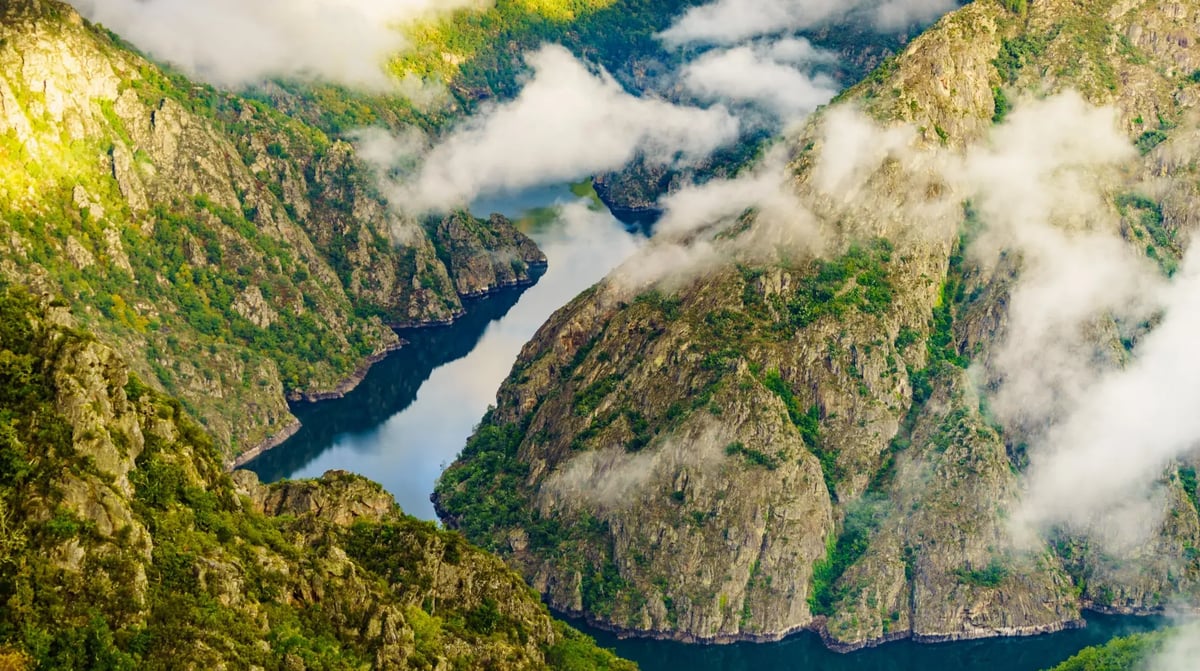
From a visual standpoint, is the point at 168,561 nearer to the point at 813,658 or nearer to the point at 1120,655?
the point at 813,658

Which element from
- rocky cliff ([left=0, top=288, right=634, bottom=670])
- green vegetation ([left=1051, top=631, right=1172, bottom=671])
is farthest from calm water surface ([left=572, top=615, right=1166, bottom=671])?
rocky cliff ([left=0, top=288, right=634, bottom=670])

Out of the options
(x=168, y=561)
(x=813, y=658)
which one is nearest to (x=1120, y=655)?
(x=813, y=658)

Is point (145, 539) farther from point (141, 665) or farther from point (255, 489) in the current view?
point (255, 489)

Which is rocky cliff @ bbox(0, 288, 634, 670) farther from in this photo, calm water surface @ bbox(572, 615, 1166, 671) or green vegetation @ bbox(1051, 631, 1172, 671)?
green vegetation @ bbox(1051, 631, 1172, 671)

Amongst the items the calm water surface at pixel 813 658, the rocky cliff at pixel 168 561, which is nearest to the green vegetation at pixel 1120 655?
the calm water surface at pixel 813 658

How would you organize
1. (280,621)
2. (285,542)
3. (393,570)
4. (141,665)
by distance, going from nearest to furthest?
1. (141,665)
2. (280,621)
3. (285,542)
4. (393,570)

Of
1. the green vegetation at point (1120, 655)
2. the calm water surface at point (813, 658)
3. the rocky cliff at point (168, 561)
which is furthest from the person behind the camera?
the calm water surface at point (813, 658)

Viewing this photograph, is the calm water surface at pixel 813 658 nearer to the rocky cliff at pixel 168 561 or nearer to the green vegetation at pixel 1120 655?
the green vegetation at pixel 1120 655

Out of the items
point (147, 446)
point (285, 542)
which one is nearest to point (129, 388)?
point (147, 446)
